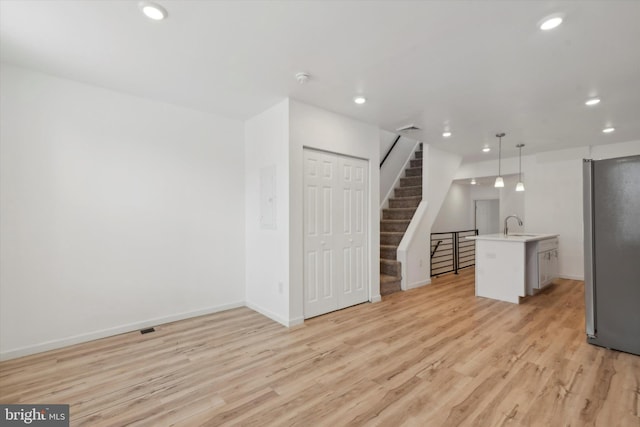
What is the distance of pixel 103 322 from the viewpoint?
10.4 ft

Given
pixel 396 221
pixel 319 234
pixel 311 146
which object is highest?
pixel 311 146

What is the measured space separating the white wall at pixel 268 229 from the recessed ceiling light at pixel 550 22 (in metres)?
2.43

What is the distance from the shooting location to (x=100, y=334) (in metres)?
3.13

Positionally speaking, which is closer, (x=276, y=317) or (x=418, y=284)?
(x=276, y=317)

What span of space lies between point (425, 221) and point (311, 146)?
296 centimetres

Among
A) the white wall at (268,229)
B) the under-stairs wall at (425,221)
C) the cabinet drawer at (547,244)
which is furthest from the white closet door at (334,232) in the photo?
the cabinet drawer at (547,244)

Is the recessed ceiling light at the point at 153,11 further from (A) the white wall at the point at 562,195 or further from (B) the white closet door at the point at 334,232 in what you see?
(A) the white wall at the point at 562,195

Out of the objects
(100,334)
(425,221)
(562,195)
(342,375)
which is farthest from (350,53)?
(562,195)

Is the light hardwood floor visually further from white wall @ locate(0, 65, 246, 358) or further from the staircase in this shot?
the staircase

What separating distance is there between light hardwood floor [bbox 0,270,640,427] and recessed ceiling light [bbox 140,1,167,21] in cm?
275

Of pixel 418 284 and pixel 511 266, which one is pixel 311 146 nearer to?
pixel 418 284

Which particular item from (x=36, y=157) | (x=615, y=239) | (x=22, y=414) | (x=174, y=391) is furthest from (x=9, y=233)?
(x=615, y=239)

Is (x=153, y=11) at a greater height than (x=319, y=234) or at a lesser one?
greater

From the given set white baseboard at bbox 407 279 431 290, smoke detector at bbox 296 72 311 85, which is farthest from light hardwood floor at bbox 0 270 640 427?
smoke detector at bbox 296 72 311 85
